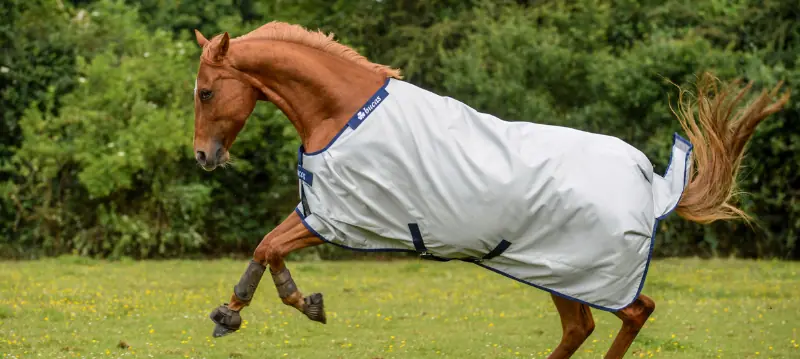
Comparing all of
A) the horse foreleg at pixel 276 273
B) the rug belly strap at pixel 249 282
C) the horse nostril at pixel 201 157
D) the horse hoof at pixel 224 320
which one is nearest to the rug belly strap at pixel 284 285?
the horse foreleg at pixel 276 273

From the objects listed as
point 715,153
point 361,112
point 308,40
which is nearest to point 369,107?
point 361,112

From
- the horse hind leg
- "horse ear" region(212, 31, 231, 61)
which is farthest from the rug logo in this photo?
the horse hind leg

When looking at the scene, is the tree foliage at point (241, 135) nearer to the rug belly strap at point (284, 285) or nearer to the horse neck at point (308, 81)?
the horse neck at point (308, 81)

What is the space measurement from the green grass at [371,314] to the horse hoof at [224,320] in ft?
8.16

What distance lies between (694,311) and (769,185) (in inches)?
256

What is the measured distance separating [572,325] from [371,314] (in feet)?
15.6

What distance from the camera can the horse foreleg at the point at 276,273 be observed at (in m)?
6.78

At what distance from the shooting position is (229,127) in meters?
7.12

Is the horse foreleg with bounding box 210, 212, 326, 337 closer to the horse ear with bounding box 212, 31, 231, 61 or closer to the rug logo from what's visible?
the rug logo

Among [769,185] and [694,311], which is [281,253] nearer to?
[694,311]

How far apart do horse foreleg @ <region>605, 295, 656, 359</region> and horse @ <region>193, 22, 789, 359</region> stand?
0.83 ft

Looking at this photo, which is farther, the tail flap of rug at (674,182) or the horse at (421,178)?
the tail flap of rug at (674,182)

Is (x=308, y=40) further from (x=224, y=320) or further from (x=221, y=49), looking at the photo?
(x=224, y=320)

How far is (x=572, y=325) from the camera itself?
25.1ft
